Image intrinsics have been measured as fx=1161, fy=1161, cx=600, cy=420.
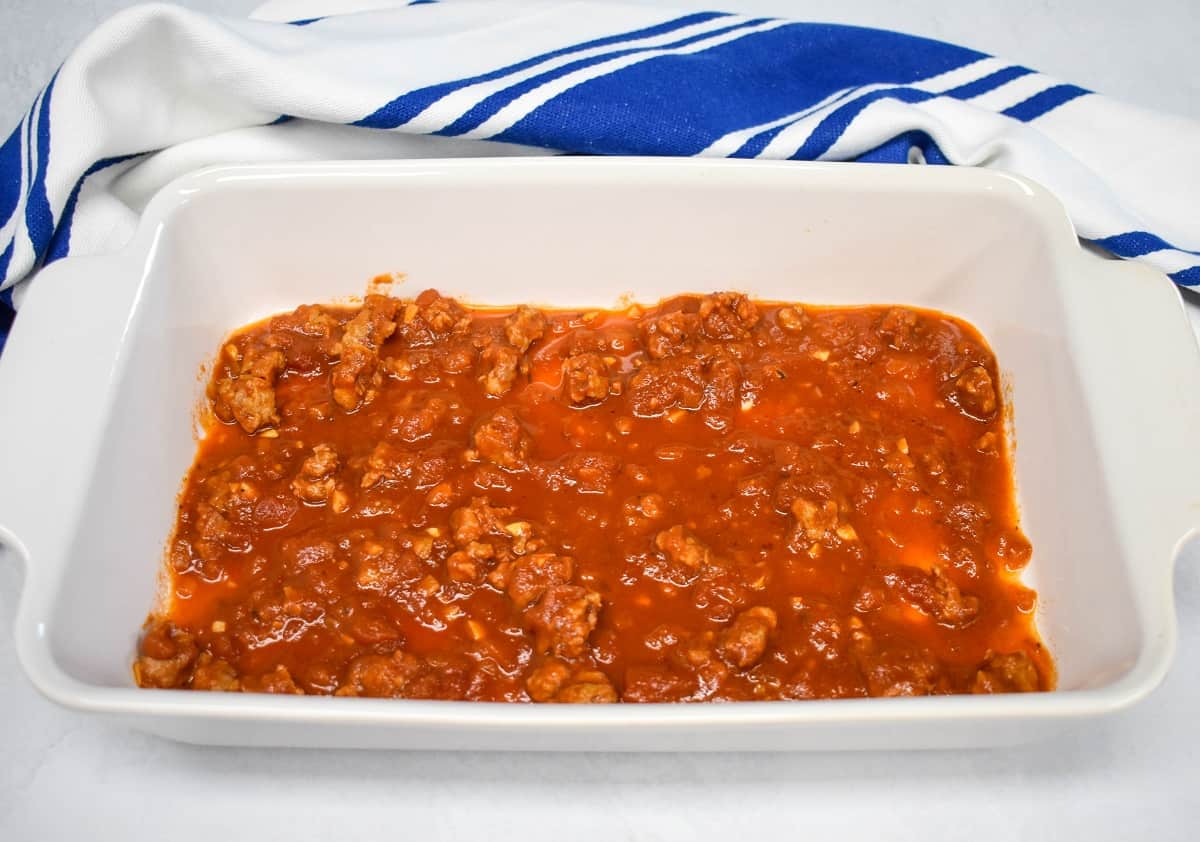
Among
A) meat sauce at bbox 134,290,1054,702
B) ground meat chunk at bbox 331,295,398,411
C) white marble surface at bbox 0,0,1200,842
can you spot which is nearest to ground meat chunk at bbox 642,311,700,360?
meat sauce at bbox 134,290,1054,702

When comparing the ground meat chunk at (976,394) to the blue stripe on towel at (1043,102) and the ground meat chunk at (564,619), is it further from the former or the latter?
the ground meat chunk at (564,619)

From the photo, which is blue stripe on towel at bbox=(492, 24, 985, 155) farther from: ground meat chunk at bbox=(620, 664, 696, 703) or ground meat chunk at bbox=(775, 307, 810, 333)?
ground meat chunk at bbox=(620, 664, 696, 703)

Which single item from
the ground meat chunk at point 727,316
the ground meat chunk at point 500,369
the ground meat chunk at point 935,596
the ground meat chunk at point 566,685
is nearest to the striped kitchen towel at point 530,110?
the ground meat chunk at point 727,316

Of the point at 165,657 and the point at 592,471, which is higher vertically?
the point at 592,471

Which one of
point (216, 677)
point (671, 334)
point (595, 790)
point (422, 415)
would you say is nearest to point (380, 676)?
point (216, 677)

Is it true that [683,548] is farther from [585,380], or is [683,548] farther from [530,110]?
[530,110]
